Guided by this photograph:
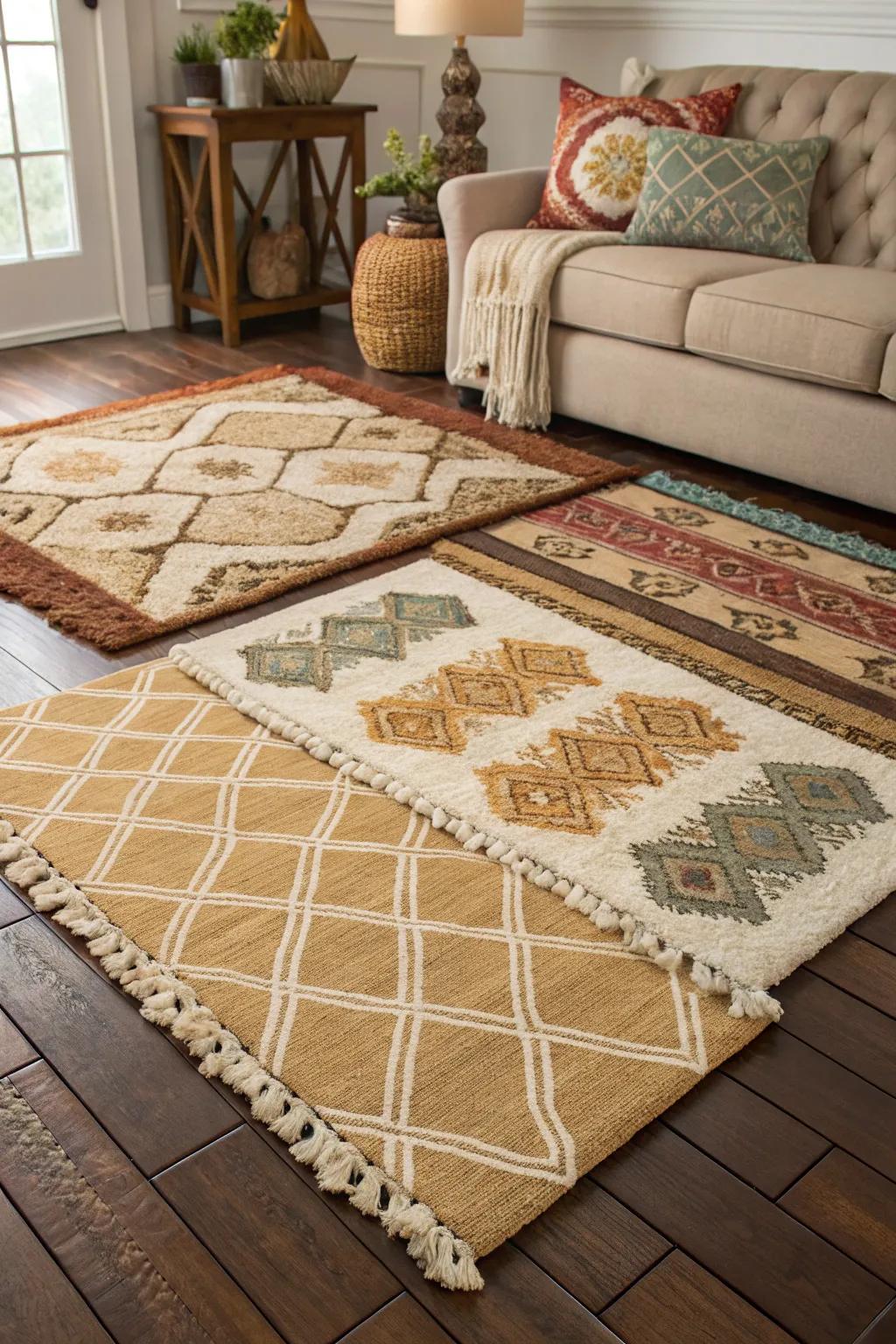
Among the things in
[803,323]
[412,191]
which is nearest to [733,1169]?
[803,323]

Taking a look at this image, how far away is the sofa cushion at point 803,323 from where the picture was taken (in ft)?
8.31

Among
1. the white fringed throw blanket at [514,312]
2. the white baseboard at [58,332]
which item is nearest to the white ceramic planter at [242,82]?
the white baseboard at [58,332]

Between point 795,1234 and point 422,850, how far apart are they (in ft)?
2.16

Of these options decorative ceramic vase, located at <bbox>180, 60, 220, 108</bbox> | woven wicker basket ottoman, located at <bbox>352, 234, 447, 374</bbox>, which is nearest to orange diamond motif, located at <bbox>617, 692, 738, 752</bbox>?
woven wicker basket ottoman, located at <bbox>352, 234, 447, 374</bbox>

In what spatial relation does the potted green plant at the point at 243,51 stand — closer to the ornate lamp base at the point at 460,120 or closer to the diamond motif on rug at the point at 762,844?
the ornate lamp base at the point at 460,120

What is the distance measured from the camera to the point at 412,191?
148 inches

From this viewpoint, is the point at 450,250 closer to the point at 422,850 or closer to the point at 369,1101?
the point at 422,850

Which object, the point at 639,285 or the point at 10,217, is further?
the point at 10,217

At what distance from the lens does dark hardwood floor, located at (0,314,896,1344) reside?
1.04 m

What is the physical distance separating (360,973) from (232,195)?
3.08m

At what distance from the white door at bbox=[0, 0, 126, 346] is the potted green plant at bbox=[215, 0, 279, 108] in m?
0.35

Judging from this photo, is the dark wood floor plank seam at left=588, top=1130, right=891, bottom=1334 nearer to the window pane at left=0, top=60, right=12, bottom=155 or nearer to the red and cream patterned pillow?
the red and cream patterned pillow

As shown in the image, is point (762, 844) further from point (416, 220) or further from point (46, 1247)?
point (416, 220)

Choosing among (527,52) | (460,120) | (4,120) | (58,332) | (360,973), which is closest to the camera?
(360,973)
